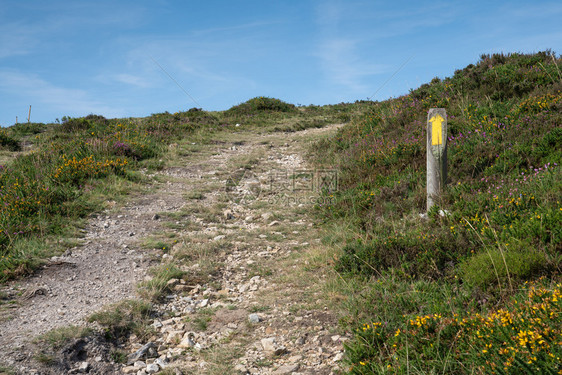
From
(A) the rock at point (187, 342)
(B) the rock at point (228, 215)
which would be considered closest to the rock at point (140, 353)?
(A) the rock at point (187, 342)

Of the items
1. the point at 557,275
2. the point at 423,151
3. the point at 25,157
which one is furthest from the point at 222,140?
the point at 557,275

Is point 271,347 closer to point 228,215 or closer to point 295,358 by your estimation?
point 295,358

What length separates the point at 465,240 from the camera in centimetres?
503

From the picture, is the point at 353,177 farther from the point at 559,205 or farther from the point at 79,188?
the point at 79,188

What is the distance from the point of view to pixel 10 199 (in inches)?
305

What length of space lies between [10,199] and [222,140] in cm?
1064

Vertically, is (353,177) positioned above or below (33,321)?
above

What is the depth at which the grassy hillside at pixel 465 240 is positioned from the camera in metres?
3.05

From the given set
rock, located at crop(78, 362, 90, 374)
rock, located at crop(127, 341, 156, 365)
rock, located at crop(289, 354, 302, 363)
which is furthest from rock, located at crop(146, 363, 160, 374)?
rock, located at crop(289, 354, 302, 363)

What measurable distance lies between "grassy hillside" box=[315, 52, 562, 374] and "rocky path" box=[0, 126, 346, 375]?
1.93 ft

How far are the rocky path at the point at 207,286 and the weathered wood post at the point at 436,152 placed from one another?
2.25 m

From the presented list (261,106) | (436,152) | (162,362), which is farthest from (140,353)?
(261,106)

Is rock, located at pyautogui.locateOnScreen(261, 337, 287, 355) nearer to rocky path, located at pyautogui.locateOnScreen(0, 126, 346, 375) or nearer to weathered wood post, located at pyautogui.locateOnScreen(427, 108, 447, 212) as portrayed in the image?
rocky path, located at pyautogui.locateOnScreen(0, 126, 346, 375)

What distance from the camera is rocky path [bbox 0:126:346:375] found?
3.91 m
